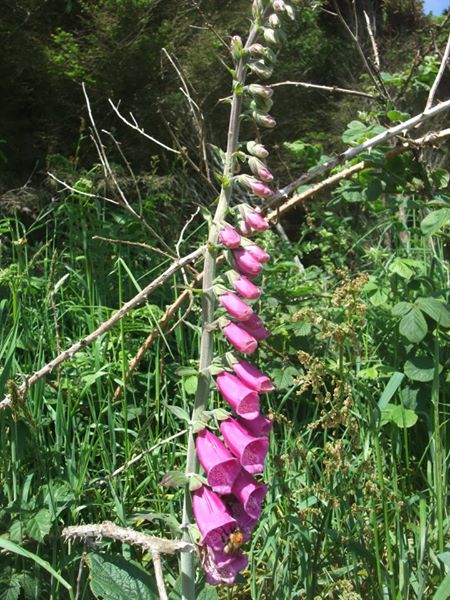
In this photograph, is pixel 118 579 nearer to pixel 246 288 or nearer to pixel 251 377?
pixel 251 377

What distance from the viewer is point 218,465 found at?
1.37 metres

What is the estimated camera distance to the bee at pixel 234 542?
4.36 feet

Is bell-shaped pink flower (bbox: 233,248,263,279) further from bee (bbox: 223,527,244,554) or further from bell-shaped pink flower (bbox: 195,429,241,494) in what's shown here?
bee (bbox: 223,527,244,554)

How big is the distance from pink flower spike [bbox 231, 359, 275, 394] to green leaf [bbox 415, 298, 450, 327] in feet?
3.67

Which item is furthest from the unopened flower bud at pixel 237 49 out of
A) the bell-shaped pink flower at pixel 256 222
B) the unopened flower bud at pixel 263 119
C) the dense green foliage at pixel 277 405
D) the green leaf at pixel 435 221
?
the green leaf at pixel 435 221

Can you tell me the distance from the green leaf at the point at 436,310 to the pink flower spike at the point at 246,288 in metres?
1.14

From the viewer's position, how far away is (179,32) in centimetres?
615

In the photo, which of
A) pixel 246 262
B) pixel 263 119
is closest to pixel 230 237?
pixel 246 262

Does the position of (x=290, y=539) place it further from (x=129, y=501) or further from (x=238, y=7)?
(x=238, y=7)

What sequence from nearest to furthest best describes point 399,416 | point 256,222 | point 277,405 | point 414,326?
point 256,222
point 399,416
point 414,326
point 277,405

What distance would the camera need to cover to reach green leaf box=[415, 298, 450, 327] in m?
2.41

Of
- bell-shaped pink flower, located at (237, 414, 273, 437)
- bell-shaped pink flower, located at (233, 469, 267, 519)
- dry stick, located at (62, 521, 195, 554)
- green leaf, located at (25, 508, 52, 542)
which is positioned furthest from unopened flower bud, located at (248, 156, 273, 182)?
green leaf, located at (25, 508, 52, 542)

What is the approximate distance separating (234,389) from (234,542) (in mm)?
284

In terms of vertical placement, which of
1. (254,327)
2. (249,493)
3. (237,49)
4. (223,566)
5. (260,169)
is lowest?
(223,566)
